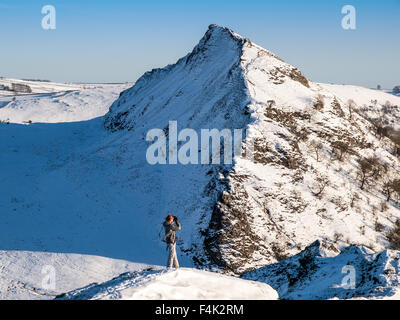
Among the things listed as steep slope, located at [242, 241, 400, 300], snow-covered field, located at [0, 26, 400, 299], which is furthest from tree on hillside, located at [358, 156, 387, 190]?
steep slope, located at [242, 241, 400, 300]

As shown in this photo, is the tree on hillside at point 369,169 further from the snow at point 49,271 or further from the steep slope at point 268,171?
the snow at point 49,271

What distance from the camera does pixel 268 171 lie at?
27.9 meters

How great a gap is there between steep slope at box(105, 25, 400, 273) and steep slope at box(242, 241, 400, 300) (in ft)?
21.5

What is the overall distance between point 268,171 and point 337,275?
14328 millimetres

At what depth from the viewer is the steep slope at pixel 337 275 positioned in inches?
487

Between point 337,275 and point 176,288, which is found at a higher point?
point 176,288

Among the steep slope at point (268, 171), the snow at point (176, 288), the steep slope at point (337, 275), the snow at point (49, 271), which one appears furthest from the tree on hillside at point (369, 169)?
the snow at point (176, 288)

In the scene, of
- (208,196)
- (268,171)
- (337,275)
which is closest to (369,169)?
(268,171)

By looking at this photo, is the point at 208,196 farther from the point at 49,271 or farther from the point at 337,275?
the point at 337,275

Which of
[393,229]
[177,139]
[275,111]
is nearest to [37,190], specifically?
[177,139]

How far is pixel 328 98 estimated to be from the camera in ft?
122

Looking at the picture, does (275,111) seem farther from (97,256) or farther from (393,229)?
(97,256)

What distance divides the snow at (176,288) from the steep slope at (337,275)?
2280 mm

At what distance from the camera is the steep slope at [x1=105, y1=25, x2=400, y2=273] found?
2458 cm
